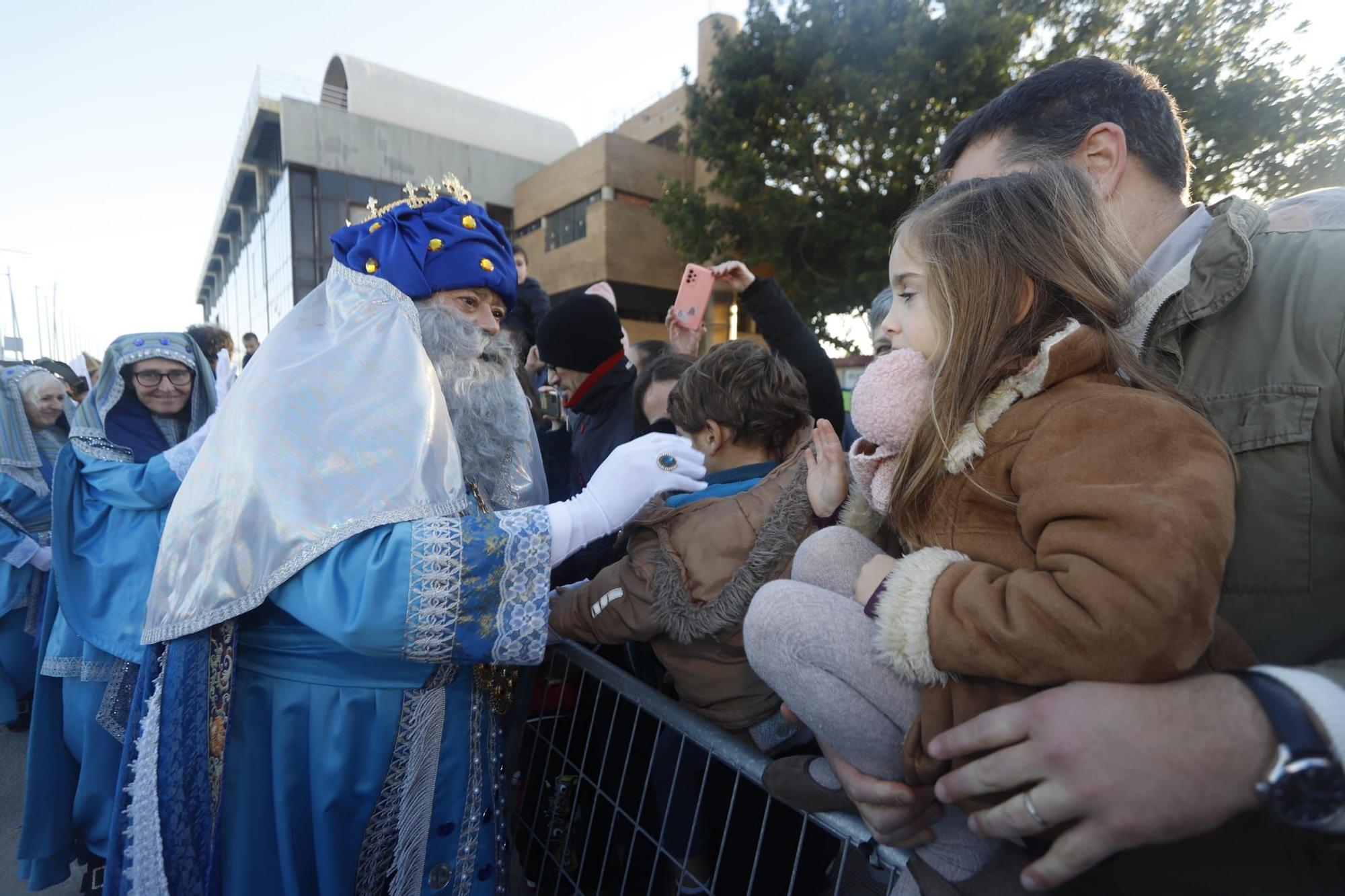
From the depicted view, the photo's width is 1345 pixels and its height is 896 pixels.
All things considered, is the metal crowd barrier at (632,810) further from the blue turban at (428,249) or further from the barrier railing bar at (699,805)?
the blue turban at (428,249)

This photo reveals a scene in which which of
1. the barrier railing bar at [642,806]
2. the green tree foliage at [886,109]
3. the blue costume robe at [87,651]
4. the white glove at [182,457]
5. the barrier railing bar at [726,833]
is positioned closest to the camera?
the barrier railing bar at [726,833]

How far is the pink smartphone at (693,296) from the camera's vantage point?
326 cm

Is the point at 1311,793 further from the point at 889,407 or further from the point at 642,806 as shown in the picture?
the point at 642,806

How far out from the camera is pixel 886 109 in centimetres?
1135

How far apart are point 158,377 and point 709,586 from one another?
3.10 meters

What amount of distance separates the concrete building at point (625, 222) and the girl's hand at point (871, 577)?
59.6ft

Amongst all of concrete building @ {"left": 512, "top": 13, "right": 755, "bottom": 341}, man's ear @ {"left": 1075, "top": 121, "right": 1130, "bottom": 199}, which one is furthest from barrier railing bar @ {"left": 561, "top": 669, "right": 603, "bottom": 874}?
concrete building @ {"left": 512, "top": 13, "right": 755, "bottom": 341}

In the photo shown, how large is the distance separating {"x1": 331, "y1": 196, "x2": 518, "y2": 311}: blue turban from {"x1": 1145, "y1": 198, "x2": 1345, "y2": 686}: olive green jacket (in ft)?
6.08

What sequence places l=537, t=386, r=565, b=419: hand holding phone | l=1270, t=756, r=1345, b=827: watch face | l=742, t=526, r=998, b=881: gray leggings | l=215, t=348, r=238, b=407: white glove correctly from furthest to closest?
l=215, t=348, r=238, b=407: white glove < l=537, t=386, r=565, b=419: hand holding phone < l=742, t=526, r=998, b=881: gray leggings < l=1270, t=756, r=1345, b=827: watch face

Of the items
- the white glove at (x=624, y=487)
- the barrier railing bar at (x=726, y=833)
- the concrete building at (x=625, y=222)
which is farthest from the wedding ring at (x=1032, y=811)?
the concrete building at (x=625, y=222)

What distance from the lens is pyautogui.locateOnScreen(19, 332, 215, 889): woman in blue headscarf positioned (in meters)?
2.55

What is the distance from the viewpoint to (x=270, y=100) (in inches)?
921

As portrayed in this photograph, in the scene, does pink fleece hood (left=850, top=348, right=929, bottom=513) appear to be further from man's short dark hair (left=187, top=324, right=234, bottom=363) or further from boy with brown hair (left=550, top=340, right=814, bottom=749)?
man's short dark hair (left=187, top=324, right=234, bottom=363)

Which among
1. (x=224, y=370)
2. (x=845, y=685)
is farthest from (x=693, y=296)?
(x=224, y=370)
